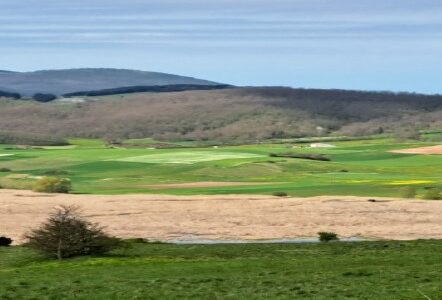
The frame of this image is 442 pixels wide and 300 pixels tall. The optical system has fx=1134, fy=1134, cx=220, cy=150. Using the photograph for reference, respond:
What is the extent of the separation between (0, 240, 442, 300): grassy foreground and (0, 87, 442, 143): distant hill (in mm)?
97397

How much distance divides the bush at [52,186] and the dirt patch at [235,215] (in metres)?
2.72

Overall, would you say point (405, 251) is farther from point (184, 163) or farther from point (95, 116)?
point (95, 116)

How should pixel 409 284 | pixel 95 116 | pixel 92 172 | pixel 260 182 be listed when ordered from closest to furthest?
1. pixel 409 284
2. pixel 260 182
3. pixel 92 172
4. pixel 95 116

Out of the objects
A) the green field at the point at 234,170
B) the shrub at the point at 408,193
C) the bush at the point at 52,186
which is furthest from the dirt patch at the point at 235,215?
the green field at the point at 234,170

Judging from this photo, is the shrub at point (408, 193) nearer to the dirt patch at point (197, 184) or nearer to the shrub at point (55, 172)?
the dirt patch at point (197, 184)

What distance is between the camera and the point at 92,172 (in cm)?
8581

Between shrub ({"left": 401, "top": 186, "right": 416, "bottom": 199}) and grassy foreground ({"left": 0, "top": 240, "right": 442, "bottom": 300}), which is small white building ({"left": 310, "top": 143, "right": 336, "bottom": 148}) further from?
grassy foreground ({"left": 0, "top": 240, "right": 442, "bottom": 300})

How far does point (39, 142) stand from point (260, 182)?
59645 mm

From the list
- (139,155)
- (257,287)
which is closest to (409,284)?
(257,287)

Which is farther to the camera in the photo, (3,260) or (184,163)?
(184,163)

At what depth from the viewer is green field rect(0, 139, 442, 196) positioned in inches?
2761

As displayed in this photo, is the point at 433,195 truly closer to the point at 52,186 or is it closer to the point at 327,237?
the point at 327,237

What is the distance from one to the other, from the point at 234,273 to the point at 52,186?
145 ft

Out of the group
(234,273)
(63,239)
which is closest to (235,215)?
(63,239)
